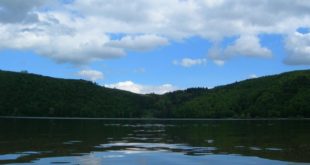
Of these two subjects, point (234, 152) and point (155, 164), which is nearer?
point (155, 164)

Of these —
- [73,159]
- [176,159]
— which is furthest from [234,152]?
[73,159]

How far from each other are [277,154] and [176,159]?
794 centimetres

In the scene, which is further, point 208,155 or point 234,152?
point 234,152

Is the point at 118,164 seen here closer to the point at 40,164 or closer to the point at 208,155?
the point at 40,164

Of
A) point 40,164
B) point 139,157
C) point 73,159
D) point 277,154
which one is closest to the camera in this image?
point 40,164

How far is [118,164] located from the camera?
28.1 metres

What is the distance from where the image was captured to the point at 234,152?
36344mm

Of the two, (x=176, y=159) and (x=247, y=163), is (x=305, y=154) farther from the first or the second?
(x=176, y=159)

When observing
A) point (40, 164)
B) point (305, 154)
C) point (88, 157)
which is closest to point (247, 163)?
point (305, 154)

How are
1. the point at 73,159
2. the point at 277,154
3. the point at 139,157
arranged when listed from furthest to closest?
the point at 277,154, the point at 139,157, the point at 73,159

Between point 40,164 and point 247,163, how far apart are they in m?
11.9

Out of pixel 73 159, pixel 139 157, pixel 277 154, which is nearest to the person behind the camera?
pixel 73 159

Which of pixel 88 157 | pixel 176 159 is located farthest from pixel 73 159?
pixel 176 159

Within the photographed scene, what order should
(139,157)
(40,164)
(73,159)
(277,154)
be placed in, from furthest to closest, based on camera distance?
(277,154), (139,157), (73,159), (40,164)
